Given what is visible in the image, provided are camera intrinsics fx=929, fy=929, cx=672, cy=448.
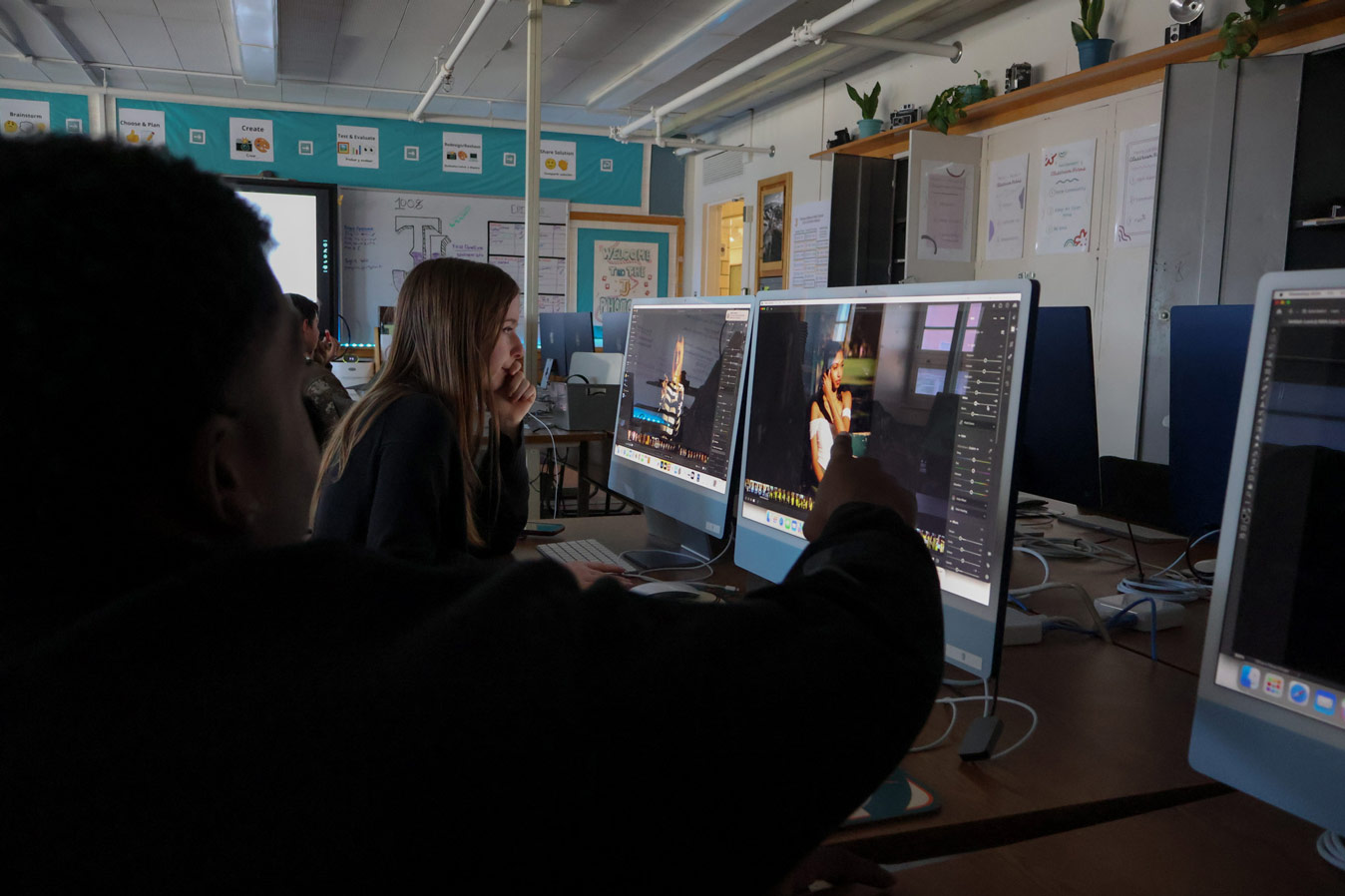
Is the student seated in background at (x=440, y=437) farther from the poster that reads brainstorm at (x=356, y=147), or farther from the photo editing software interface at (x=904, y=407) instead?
the poster that reads brainstorm at (x=356, y=147)

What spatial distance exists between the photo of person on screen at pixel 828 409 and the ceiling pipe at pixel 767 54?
393 cm

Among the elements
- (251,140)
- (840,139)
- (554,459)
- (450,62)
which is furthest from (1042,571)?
(251,140)

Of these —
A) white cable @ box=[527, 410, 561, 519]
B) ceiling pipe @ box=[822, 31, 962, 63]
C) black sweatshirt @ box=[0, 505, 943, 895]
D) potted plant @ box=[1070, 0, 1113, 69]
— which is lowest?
white cable @ box=[527, 410, 561, 519]

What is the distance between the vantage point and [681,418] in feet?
5.93

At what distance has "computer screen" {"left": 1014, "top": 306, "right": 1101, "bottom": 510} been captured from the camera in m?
1.62

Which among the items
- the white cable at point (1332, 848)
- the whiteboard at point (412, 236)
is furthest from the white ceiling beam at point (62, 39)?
the white cable at point (1332, 848)

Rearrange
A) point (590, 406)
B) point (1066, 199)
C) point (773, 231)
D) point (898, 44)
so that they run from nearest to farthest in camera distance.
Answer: point (590, 406)
point (1066, 199)
point (898, 44)
point (773, 231)

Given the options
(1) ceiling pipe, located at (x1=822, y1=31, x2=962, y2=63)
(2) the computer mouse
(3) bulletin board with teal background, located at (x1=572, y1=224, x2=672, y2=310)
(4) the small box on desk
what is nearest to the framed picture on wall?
(3) bulletin board with teal background, located at (x1=572, y1=224, x2=672, y2=310)

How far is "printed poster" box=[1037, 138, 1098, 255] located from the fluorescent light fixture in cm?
429

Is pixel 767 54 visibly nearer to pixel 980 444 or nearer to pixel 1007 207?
pixel 1007 207

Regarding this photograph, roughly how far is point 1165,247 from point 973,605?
3506mm

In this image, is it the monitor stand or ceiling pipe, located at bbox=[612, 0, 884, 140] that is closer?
the monitor stand

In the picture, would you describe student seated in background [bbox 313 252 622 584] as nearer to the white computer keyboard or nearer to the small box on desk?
the white computer keyboard

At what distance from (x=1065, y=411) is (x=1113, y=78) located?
11.5 ft
